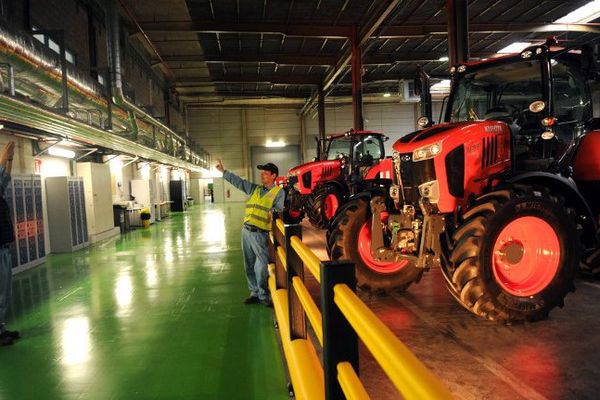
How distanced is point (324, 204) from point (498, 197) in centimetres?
667

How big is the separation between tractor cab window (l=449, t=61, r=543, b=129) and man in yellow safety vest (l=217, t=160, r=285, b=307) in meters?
2.40

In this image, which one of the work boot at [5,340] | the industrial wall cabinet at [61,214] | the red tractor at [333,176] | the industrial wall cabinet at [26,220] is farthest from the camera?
the red tractor at [333,176]

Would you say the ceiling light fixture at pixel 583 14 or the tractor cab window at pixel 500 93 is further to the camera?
the ceiling light fixture at pixel 583 14

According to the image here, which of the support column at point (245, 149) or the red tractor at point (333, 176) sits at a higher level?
the support column at point (245, 149)

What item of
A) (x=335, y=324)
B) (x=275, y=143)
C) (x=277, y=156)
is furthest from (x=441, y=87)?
(x=335, y=324)

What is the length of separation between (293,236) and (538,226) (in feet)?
8.24

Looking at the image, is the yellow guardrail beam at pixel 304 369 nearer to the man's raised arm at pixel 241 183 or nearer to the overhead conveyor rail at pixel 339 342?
the overhead conveyor rail at pixel 339 342

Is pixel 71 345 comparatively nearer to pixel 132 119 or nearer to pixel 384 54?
pixel 132 119

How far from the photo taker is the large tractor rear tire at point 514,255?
3.54 metres

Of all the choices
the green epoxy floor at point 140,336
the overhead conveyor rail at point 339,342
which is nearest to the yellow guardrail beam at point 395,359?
the overhead conveyor rail at point 339,342

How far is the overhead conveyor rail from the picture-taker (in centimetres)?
96

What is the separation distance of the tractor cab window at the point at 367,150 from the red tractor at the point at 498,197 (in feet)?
18.5

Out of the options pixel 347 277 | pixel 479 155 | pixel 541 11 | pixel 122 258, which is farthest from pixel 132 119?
pixel 541 11

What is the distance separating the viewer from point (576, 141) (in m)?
4.64
